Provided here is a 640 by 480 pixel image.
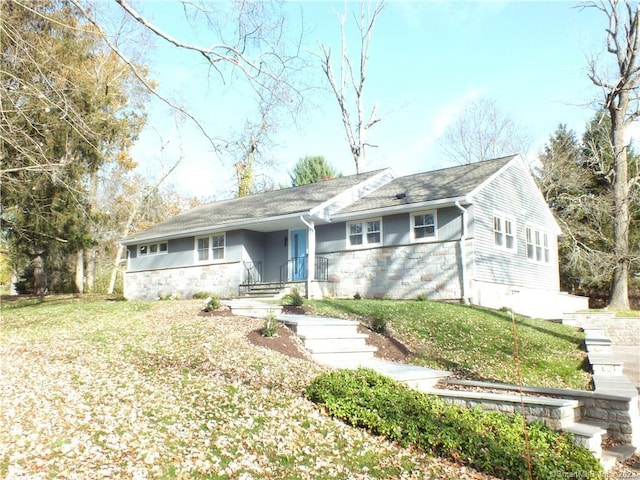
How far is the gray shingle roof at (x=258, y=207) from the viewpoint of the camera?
18.0 metres

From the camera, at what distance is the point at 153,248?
22156 millimetres

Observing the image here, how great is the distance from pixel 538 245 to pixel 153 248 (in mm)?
16139

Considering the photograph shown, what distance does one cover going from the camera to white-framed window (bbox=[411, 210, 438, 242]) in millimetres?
15883

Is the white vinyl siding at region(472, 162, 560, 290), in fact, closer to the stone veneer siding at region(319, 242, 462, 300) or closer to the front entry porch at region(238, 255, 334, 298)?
the stone veneer siding at region(319, 242, 462, 300)

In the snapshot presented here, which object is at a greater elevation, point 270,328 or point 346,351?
point 270,328

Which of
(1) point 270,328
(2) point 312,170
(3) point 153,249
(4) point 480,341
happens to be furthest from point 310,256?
(2) point 312,170

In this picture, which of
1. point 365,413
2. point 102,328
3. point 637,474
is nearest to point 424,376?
point 365,413

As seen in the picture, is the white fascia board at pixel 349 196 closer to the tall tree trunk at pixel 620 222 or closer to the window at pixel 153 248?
the window at pixel 153 248

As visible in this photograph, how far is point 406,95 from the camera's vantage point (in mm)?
30609

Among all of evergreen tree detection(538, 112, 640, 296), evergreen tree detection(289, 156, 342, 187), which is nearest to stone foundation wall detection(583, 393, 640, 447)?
evergreen tree detection(538, 112, 640, 296)

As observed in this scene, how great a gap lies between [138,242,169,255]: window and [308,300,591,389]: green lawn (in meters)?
10.4

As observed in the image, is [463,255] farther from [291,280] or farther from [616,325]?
[291,280]

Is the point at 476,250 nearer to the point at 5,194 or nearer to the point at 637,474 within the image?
the point at 637,474

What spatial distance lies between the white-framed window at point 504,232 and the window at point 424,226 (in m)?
2.25
